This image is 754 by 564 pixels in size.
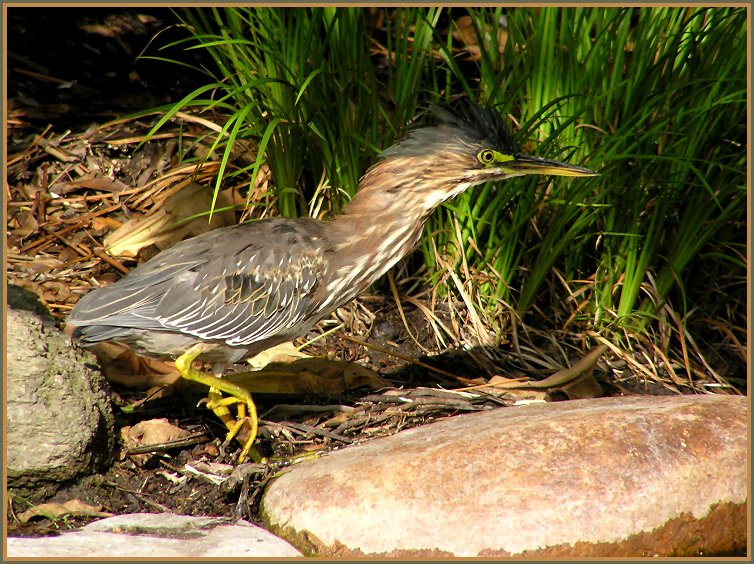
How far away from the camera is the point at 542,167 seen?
4324 millimetres

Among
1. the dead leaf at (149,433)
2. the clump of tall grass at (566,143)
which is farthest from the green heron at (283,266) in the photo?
the clump of tall grass at (566,143)

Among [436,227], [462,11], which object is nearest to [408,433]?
[436,227]

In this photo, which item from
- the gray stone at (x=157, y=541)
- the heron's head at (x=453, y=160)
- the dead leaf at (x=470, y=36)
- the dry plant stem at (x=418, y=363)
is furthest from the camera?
the dead leaf at (x=470, y=36)

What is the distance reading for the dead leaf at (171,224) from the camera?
5324 mm

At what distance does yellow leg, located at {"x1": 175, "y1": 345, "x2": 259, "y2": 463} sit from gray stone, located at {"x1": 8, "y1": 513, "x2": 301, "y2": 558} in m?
0.73

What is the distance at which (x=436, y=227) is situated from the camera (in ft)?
17.3

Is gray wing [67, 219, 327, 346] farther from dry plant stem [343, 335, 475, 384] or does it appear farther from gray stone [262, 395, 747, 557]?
gray stone [262, 395, 747, 557]

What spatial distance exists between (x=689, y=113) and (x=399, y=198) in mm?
1610

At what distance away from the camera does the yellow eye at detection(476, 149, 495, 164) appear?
14.4 feet

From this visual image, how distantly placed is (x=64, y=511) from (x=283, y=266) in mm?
1494

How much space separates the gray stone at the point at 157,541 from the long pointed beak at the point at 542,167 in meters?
2.11

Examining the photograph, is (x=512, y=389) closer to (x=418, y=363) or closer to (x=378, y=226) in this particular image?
(x=418, y=363)

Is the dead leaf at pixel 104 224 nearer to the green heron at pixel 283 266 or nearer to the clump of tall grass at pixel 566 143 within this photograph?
the clump of tall grass at pixel 566 143

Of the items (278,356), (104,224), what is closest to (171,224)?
(104,224)
